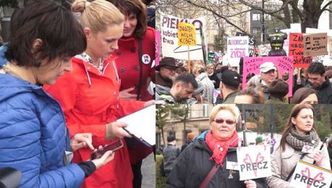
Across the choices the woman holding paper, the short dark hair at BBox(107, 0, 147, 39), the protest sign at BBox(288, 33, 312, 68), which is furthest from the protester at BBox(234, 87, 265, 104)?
the protest sign at BBox(288, 33, 312, 68)

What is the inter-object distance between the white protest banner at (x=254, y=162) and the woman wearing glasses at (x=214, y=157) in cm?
4

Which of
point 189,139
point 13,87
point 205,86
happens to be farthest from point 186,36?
point 13,87

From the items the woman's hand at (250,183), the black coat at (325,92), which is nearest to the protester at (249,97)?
the woman's hand at (250,183)

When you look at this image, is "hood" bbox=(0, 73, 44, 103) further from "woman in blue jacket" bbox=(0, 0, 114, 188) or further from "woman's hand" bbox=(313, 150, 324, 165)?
"woman's hand" bbox=(313, 150, 324, 165)

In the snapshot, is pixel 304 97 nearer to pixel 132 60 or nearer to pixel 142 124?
pixel 132 60

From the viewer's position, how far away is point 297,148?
340cm

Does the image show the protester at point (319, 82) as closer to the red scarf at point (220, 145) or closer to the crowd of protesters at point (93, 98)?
the crowd of protesters at point (93, 98)

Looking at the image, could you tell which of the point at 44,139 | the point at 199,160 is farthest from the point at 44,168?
the point at 199,160

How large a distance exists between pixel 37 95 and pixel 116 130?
2.42 ft

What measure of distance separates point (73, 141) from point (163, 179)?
4.47 feet

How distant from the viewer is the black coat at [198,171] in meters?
3.19

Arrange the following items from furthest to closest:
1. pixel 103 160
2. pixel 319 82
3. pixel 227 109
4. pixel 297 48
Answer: pixel 297 48
pixel 319 82
pixel 227 109
pixel 103 160

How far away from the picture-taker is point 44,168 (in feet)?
6.45

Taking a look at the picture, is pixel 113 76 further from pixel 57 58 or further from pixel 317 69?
pixel 317 69
